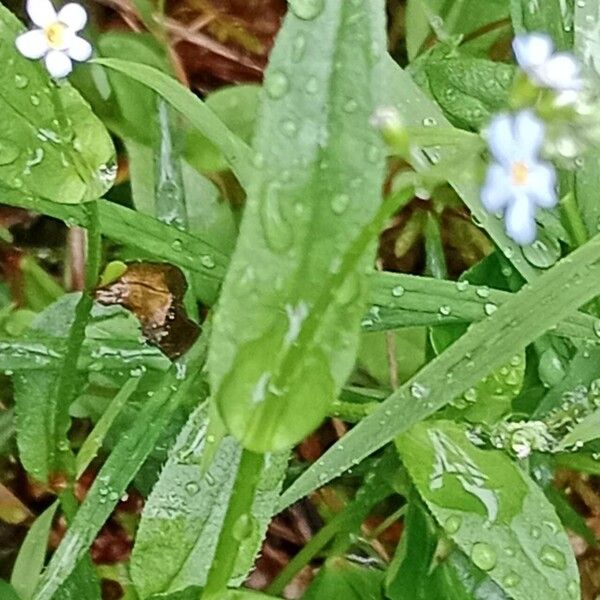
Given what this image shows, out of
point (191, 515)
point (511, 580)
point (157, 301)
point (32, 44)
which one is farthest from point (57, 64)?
point (511, 580)

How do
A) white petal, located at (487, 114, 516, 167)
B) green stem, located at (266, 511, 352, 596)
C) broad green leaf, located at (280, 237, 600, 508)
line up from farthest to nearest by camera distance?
green stem, located at (266, 511, 352, 596) < broad green leaf, located at (280, 237, 600, 508) < white petal, located at (487, 114, 516, 167)

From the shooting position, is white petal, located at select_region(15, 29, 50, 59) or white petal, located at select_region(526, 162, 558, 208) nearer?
white petal, located at select_region(526, 162, 558, 208)

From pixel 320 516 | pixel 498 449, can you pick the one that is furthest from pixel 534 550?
pixel 320 516

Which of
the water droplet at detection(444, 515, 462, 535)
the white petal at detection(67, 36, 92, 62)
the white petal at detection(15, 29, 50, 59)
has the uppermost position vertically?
the white petal at detection(67, 36, 92, 62)

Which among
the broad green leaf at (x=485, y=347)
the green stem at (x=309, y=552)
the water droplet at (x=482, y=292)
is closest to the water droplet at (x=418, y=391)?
the broad green leaf at (x=485, y=347)

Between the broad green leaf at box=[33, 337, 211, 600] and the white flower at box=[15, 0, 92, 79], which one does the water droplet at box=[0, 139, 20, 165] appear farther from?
the broad green leaf at box=[33, 337, 211, 600]

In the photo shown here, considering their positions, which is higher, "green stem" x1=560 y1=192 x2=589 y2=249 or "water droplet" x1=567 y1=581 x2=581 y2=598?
"green stem" x1=560 y1=192 x2=589 y2=249

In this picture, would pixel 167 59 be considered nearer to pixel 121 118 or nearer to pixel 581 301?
pixel 121 118

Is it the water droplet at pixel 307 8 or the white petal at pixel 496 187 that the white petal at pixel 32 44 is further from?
the white petal at pixel 496 187

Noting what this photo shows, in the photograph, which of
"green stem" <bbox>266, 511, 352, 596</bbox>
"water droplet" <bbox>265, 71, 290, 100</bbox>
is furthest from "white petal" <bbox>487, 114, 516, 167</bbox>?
"green stem" <bbox>266, 511, 352, 596</bbox>

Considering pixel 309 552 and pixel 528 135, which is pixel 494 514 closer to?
pixel 309 552
